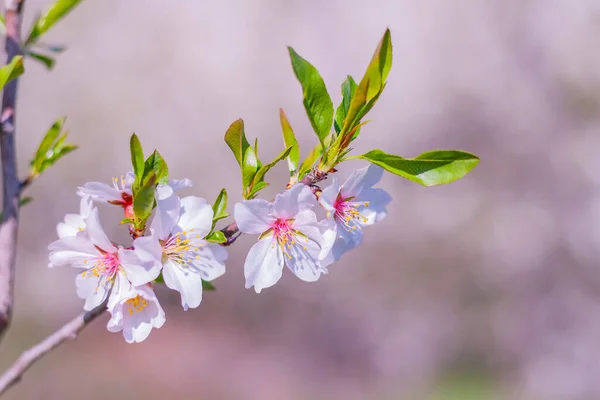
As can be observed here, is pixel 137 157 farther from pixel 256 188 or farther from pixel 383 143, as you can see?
pixel 383 143

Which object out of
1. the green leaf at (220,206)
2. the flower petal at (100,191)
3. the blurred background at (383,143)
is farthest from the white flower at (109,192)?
the blurred background at (383,143)

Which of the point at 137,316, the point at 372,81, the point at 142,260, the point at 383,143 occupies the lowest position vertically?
the point at 383,143

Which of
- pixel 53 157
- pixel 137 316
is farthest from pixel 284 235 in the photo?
pixel 53 157

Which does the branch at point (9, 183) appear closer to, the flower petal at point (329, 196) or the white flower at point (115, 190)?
the white flower at point (115, 190)

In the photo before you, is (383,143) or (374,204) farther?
(383,143)

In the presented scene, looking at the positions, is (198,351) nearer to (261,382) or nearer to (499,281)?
(261,382)

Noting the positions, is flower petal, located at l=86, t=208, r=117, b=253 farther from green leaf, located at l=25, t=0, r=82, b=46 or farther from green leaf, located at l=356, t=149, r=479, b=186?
green leaf, located at l=25, t=0, r=82, b=46

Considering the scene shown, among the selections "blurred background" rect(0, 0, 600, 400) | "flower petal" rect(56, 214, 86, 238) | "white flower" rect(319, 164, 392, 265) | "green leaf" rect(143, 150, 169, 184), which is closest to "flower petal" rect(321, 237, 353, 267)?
"white flower" rect(319, 164, 392, 265)
